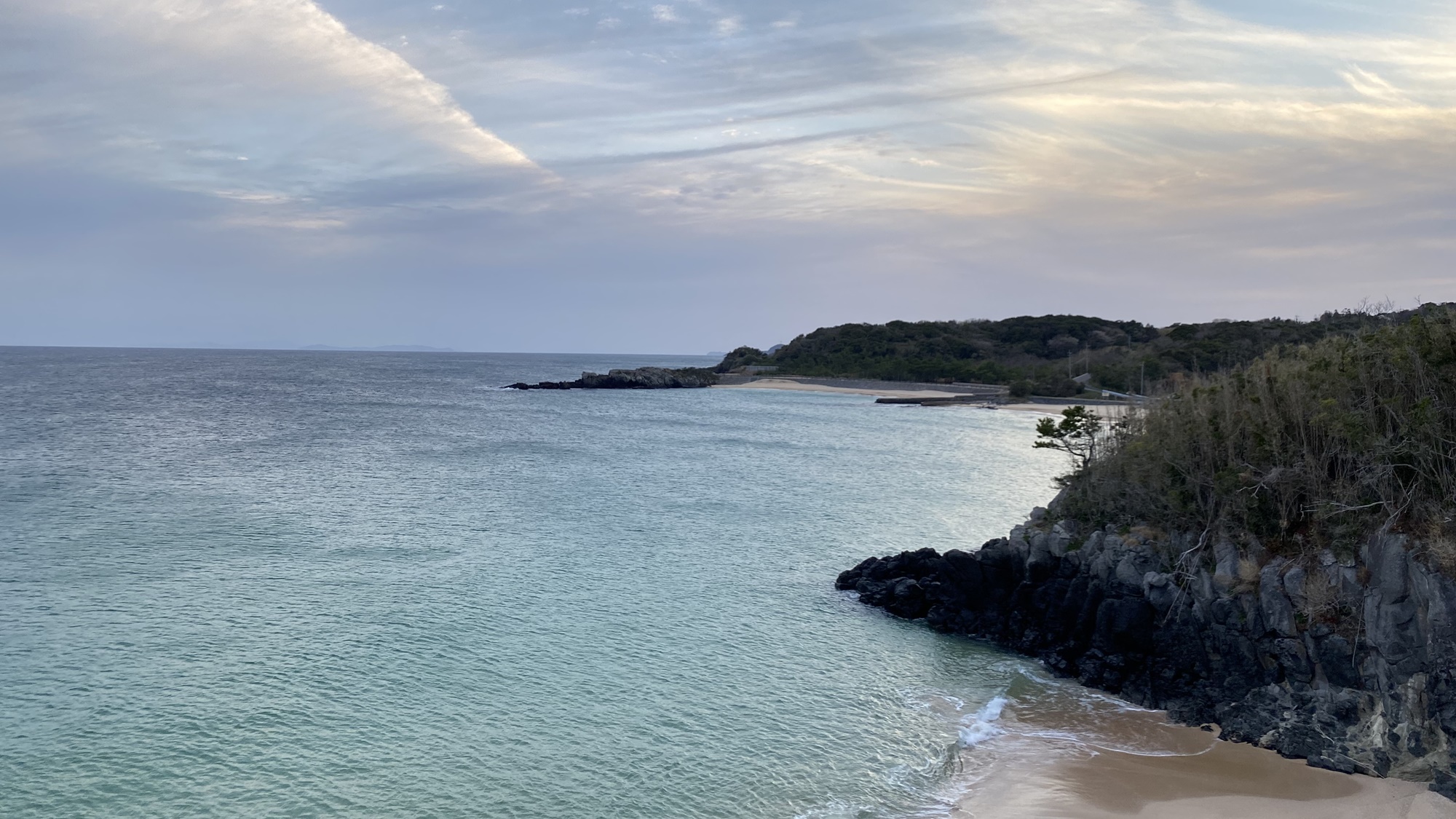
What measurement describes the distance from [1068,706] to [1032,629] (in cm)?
297

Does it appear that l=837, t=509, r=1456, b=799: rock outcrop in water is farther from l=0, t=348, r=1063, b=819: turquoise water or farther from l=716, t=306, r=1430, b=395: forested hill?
l=716, t=306, r=1430, b=395: forested hill

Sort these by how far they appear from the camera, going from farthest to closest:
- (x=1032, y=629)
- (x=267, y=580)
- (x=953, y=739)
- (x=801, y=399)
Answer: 1. (x=801, y=399)
2. (x=267, y=580)
3. (x=1032, y=629)
4. (x=953, y=739)

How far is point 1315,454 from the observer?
16812 millimetres

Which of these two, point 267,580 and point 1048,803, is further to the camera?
point 267,580

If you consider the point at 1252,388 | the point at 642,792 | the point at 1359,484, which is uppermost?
the point at 1252,388

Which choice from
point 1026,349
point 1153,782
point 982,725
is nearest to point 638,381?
point 1026,349

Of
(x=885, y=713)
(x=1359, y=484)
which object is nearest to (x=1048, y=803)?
(x=885, y=713)

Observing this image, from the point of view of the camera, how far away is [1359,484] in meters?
15.4

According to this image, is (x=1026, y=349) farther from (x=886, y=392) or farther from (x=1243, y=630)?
(x=1243, y=630)

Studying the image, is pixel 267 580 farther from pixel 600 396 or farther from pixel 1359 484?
pixel 600 396

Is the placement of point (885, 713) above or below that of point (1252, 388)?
below

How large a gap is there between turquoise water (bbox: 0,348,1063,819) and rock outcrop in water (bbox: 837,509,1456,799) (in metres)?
1.49

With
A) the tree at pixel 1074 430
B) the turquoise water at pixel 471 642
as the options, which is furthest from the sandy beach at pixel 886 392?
the tree at pixel 1074 430

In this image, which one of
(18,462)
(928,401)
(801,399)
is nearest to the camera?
(18,462)
